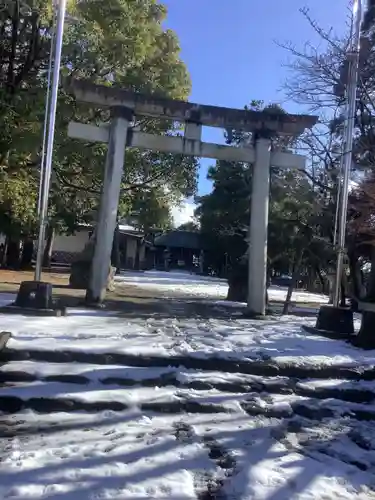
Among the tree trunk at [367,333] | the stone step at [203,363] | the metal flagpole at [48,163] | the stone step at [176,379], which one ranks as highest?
the metal flagpole at [48,163]

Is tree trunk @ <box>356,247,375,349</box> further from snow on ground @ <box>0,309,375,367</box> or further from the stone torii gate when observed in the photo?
the stone torii gate

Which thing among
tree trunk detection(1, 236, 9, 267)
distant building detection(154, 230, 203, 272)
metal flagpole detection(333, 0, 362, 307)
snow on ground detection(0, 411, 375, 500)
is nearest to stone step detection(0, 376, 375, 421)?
snow on ground detection(0, 411, 375, 500)

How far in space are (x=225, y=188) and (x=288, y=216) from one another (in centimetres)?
1414

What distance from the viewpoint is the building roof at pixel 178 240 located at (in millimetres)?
50078

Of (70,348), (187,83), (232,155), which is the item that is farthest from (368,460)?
(187,83)

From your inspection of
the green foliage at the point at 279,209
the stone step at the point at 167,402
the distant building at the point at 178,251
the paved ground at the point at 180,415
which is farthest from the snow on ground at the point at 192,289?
the distant building at the point at 178,251

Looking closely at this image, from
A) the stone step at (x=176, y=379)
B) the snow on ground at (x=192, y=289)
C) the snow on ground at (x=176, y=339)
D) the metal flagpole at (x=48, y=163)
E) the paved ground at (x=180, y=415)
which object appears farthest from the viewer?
the snow on ground at (x=192, y=289)

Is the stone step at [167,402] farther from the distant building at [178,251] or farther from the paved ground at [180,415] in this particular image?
the distant building at [178,251]

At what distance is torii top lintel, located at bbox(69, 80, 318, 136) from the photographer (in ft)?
33.6

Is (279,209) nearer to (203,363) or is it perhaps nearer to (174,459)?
(203,363)

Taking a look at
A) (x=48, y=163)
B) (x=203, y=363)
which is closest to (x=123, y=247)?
(x=48, y=163)

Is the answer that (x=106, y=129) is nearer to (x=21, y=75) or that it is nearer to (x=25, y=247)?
(x=21, y=75)

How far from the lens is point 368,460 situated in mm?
4258

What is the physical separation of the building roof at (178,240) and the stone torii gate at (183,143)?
38.3 meters
